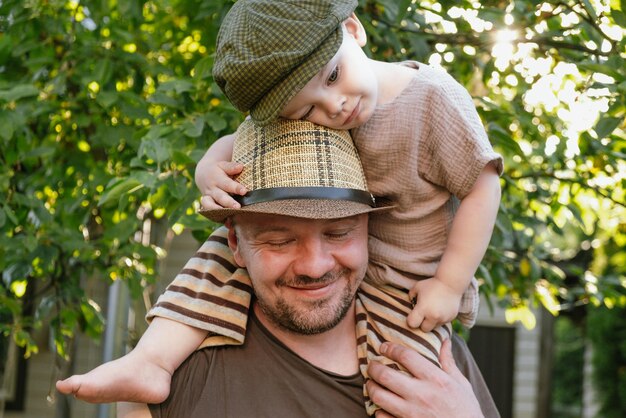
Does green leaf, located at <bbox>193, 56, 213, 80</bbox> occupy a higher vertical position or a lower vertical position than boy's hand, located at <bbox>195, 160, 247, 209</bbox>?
lower

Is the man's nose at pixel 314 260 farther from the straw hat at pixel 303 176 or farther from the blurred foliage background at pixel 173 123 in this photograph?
the blurred foliage background at pixel 173 123

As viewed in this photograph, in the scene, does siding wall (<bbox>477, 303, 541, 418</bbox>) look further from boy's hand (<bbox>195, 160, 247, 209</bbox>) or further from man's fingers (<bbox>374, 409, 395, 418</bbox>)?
boy's hand (<bbox>195, 160, 247, 209</bbox>)

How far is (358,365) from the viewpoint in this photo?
2350mm

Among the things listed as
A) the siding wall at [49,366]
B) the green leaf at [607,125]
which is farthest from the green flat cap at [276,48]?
the siding wall at [49,366]

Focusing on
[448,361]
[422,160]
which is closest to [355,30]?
[422,160]

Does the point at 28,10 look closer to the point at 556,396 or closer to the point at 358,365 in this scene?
the point at 358,365

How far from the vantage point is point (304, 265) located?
2133 millimetres

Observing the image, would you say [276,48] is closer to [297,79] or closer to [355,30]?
[297,79]

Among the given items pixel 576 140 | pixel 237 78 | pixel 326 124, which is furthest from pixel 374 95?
pixel 576 140

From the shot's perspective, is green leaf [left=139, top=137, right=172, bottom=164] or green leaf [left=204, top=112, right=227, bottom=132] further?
green leaf [left=204, top=112, right=227, bottom=132]

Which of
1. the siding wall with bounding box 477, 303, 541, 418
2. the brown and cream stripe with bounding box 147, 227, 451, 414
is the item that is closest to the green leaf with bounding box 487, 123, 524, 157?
the brown and cream stripe with bounding box 147, 227, 451, 414

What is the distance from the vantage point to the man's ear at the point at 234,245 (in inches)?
90.0

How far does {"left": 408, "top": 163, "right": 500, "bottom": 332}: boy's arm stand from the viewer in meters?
2.13

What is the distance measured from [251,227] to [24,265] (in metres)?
1.29
